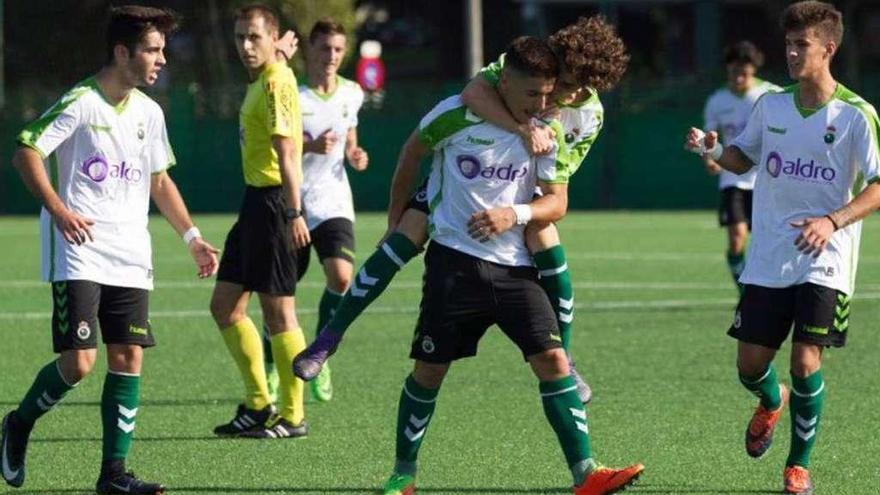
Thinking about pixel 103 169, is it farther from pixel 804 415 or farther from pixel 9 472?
pixel 804 415

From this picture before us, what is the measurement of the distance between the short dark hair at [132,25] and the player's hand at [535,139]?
1.58 meters

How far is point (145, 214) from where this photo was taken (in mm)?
8188

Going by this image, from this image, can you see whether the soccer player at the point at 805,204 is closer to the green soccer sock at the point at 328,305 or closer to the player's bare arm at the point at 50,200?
the player's bare arm at the point at 50,200

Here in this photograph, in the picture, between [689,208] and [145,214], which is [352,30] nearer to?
[689,208]

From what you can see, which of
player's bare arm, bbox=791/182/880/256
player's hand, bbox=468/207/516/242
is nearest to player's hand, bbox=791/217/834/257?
player's bare arm, bbox=791/182/880/256

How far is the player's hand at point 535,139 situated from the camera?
7582 millimetres

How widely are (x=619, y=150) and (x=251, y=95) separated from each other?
20651 millimetres

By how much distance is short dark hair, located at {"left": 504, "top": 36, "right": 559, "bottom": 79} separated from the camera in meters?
7.40

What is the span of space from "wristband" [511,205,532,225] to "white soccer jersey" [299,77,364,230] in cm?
404

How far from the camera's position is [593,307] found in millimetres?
16000

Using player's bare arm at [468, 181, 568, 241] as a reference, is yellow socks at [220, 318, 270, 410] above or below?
below

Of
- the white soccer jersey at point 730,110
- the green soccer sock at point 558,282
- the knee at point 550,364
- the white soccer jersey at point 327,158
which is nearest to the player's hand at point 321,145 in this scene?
the white soccer jersey at point 327,158

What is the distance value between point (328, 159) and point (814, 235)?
449 cm

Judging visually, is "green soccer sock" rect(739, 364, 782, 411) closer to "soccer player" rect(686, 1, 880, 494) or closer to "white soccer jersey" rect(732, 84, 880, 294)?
"soccer player" rect(686, 1, 880, 494)
